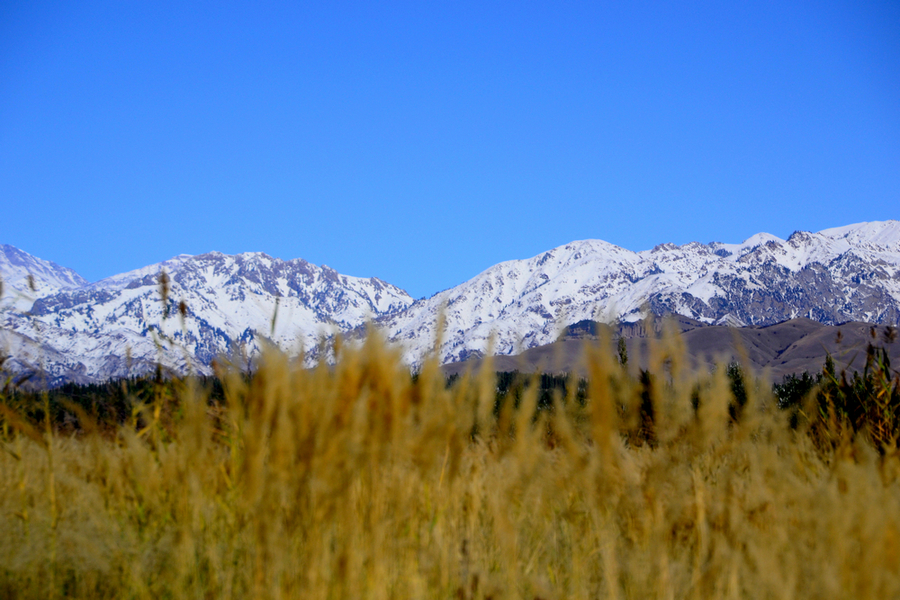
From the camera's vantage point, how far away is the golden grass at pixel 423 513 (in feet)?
6.84

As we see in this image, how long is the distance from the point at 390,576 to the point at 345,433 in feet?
2.17

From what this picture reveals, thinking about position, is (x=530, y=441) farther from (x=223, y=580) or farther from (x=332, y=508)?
(x=223, y=580)

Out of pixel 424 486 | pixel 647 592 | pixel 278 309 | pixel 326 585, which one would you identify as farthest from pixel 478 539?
pixel 278 309

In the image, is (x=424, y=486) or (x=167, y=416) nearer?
(x=424, y=486)

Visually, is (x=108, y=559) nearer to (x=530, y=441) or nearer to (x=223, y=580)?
Answer: (x=223, y=580)

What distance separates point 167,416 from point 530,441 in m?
2.55

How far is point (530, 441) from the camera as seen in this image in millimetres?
2686

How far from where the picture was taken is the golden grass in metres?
2.09

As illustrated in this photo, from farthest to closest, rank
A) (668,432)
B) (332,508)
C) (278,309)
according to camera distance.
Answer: (278,309) < (668,432) < (332,508)

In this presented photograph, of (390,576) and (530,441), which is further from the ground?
(530,441)

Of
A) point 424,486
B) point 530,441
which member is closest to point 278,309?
point 424,486

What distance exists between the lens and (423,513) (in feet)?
9.98

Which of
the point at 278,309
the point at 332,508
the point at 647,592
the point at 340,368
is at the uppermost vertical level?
the point at 278,309

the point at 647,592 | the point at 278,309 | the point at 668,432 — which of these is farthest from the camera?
the point at 278,309
